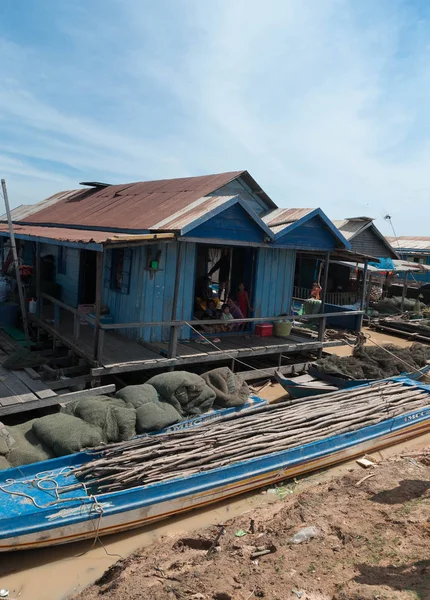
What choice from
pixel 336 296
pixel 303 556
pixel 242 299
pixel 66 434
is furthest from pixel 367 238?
pixel 303 556

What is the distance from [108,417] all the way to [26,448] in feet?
3.88

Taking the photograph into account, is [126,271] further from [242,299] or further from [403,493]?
[403,493]

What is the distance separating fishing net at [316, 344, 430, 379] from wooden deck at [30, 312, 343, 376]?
1040mm

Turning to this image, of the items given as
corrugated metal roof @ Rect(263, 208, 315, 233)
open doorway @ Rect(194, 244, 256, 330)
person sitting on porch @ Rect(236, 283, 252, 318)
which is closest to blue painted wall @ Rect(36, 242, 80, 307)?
open doorway @ Rect(194, 244, 256, 330)

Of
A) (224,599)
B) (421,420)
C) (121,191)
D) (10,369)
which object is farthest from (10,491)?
(121,191)

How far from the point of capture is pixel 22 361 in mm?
9367

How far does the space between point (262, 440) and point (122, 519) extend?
7.92 ft

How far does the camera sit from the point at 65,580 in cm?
520

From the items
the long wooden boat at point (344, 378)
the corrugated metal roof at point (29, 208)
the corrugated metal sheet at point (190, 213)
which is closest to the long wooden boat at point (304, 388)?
the long wooden boat at point (344, 378)

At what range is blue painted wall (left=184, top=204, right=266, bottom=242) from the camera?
9586mm

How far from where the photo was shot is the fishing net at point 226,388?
868cm

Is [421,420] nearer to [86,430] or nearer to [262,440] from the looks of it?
[262,440]

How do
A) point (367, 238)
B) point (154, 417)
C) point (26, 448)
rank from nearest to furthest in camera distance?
point (26, 448)
point (154, 417)
point (367, 238)

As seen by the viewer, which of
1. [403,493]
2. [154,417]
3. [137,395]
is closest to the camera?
[403,493]
